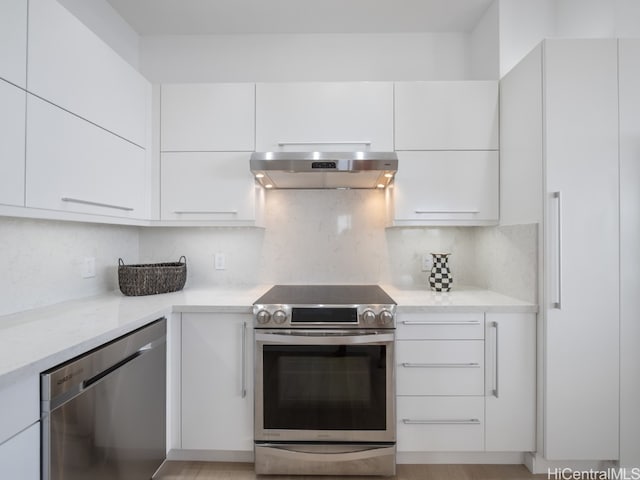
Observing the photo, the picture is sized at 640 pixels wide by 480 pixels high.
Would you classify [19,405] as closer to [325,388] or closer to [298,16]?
[325,388]

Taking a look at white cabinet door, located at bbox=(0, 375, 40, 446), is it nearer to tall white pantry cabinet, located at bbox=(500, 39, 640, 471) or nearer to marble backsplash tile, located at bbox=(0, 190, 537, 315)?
marble backsplash tile, located at bbox=(0, 190, 537, 315)

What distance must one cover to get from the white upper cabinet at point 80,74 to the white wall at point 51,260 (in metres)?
0.60

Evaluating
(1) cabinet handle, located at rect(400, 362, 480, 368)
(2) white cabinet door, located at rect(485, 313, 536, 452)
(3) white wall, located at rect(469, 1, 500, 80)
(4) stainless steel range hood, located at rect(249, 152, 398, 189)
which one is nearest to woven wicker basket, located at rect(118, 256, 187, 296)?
(4) stainless steel range hood, located at rect(249, 152, 398, 189)

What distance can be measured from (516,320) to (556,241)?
441mm

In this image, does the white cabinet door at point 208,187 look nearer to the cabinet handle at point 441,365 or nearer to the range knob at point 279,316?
the range knob at point 279,316

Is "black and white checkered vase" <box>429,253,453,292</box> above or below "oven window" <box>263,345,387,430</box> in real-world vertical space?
above

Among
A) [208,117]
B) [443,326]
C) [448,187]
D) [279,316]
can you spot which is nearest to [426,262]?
[448,187]

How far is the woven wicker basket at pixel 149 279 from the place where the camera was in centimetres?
200

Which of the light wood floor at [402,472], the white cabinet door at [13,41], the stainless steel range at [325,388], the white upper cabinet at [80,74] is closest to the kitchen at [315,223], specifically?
the white upper cabinet at [80,74]

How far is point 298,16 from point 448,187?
57.6 inches

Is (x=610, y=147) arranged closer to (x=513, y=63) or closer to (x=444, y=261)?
(x=513, y=63)

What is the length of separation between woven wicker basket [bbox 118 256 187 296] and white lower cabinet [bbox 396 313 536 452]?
139cm

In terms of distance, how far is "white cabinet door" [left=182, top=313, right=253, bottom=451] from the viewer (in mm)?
1788

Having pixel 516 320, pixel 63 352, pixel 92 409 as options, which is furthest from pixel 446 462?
pixel 63 352
